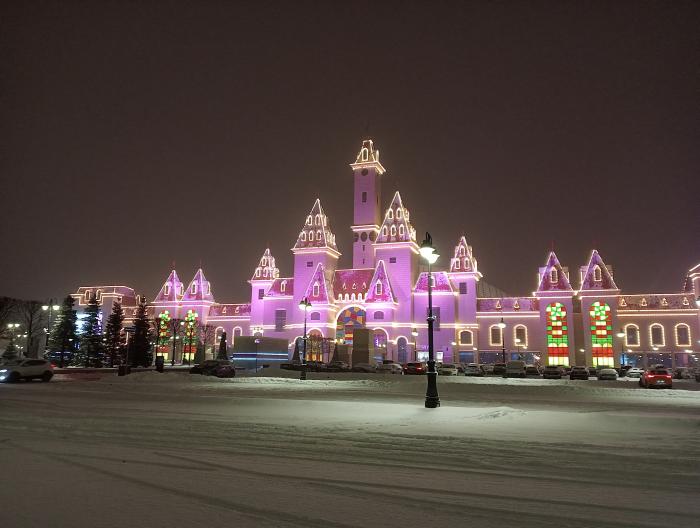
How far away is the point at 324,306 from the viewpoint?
72312mm

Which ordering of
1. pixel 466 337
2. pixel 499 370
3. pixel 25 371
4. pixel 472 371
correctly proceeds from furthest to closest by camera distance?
1. pixel 466 337
2. pixel 499 370
3. pixel 472 371
4. pixel 25 371

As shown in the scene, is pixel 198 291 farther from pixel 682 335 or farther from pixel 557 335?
pixel 682 335

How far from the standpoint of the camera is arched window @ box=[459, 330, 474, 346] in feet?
237

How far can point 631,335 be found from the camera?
2751 inches

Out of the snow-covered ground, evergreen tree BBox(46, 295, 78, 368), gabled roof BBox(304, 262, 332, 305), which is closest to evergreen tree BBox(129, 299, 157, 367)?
evergreen tree BBox(46, 295, 78, 368)

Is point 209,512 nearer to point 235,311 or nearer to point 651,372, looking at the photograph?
point 651,372

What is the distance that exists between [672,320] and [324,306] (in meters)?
44.4

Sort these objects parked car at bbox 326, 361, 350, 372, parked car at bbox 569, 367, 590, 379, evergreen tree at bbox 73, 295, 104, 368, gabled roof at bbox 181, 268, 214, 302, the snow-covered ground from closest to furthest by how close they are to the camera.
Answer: the snow-covered ground → parked car at bbox 569, 367, 590, 379 → parked car at bbox 326, 361, 350, 372 → evergreen tree at bbox 73, 295, 104, 368 → gabled roof at bbox 181, 268, 214, 302

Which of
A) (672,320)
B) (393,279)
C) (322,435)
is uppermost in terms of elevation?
(393,279)

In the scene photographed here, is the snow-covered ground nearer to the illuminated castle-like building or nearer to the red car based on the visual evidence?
the red car

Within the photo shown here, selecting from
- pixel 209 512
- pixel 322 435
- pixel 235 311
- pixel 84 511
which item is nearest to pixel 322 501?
pixel 209 512

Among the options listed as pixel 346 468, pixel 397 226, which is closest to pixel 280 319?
pixel 397 226

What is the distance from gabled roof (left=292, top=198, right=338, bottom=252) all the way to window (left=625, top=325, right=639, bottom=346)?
134 feet

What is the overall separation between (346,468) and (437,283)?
66987 mm
